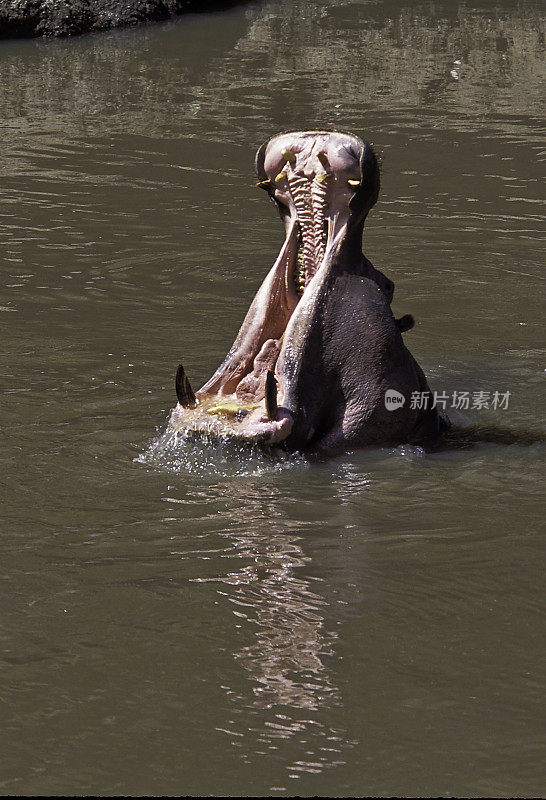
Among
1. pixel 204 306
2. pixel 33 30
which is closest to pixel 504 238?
pixel 204 306

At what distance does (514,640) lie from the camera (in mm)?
3629

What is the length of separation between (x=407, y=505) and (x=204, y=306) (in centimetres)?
285

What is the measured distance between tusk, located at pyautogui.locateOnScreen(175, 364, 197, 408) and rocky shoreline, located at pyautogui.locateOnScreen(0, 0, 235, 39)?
11.6 meters

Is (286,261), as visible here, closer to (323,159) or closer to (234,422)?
(323,159)

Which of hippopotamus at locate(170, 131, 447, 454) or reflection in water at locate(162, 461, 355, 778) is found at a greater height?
hippopotamus at locate(170, 131, 447, 454)

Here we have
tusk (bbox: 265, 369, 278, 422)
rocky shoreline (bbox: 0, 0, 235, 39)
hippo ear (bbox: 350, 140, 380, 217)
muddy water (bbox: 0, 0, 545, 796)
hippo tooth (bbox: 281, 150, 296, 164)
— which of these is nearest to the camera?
muddy water (bbox: 0, 0, 545, 796)

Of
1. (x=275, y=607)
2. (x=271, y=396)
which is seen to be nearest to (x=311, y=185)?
(x=271, y=396)

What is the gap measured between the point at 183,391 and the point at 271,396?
377 millimetres

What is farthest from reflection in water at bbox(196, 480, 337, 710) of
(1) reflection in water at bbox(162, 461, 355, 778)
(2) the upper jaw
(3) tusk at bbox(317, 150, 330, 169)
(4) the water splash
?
(3) tusk at bbox(317, 150, 330, 169)

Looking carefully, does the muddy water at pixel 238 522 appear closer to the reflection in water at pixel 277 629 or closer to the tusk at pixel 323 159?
the reflection in water at pixel 277 629

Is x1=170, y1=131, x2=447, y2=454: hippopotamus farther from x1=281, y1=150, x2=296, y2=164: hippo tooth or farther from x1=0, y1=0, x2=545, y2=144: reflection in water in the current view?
x1=0, y1=0, x2=545, y2=144: reflection in water

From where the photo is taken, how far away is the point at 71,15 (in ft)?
50.3

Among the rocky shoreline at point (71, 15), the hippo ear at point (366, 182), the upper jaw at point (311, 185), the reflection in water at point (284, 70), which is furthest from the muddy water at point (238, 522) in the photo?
the rocky shoreline at point (71, 15)

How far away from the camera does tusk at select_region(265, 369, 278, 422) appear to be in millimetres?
4414
